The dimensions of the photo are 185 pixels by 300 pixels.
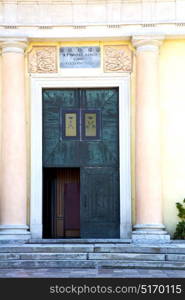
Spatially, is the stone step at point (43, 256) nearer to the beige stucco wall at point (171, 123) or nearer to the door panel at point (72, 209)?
the beige stucco wall at point (171, 123)

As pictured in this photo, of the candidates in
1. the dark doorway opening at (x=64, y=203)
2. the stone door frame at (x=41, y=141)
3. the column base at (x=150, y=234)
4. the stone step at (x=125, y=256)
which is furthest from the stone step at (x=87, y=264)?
the dark doorway opening at (x=64, y=203)

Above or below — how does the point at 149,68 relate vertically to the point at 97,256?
above

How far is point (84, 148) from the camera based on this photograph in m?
20.2

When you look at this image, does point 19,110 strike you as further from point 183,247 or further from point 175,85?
point 183,247

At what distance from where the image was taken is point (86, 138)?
66.1ft

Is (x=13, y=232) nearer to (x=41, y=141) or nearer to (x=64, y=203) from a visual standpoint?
(x=41, y=141)

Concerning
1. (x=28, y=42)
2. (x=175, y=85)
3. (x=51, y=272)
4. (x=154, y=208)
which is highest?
(x=28, y=42)

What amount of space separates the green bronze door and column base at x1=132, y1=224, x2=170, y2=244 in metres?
1.74

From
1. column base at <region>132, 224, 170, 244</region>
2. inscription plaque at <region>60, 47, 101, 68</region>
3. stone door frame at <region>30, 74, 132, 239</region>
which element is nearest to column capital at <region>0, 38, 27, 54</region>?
stone door frame at <region>30, 74, 132, 239</region>

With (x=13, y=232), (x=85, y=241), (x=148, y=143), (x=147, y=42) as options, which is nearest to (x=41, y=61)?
(x=147, y=42)

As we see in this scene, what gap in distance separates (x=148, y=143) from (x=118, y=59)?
2.71 metres

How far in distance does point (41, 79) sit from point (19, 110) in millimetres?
1348

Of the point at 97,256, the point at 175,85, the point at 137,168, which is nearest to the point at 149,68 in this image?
the point at 175,85

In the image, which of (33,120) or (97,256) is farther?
(33,120)
